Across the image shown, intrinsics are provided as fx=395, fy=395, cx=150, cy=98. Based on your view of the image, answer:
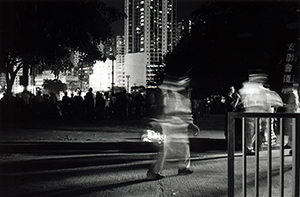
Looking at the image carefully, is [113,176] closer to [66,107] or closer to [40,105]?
[66,107]

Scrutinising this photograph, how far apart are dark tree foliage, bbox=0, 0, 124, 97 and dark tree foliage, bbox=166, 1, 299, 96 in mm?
8254

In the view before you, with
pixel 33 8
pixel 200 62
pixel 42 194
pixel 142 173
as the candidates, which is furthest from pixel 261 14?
pixel 42 194

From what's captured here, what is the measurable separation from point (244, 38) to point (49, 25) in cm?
1322

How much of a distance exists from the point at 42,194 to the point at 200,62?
27363mm

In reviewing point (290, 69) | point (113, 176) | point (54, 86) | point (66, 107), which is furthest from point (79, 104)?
point (54, 86)

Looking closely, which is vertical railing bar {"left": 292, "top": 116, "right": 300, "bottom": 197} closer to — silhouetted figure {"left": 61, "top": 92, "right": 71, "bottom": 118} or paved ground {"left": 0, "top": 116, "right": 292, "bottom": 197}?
paved ground {"left": 0, "top": 116, "right": 292, "bottom": 197}

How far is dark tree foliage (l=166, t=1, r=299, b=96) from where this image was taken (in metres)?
23.2

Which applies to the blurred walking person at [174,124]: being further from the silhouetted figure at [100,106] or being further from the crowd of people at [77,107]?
the silhouetted figure at [100,106]

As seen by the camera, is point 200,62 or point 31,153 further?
point 200,62

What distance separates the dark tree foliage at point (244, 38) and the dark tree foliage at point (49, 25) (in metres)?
8.25

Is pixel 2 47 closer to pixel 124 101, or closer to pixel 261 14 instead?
pixel 124 101

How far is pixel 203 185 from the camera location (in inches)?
249

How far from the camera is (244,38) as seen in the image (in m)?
25.3

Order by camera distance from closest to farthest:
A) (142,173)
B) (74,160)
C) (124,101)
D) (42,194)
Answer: (42,194) → (142,173) → (74,160) → (124,101)
